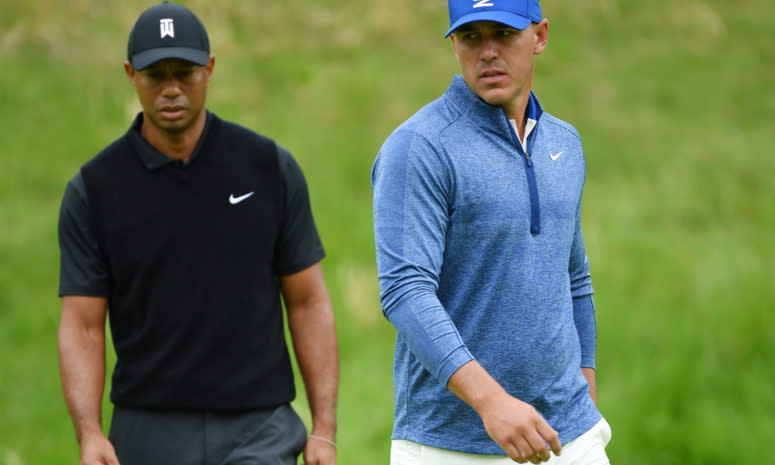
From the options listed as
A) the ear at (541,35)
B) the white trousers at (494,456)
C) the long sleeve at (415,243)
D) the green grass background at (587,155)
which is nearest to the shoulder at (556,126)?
the ear at (541,35)

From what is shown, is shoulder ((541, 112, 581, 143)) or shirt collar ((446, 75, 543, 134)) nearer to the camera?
shirt collar ((446, 75, 543, 134))

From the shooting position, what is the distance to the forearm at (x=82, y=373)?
3387 mm

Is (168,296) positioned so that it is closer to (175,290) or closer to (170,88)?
(175,290)

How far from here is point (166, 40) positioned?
3.46 meters

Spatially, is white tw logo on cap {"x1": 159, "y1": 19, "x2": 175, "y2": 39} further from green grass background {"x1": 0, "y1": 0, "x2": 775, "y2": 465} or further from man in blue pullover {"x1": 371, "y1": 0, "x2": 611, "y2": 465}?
green grass background {"x1": 0, "y1": 0, "x2": 775, "y2": 465}

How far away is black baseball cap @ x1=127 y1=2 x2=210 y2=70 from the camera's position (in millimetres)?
3445

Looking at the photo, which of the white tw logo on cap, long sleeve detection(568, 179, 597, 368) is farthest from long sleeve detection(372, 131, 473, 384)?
the white tw logo on cap

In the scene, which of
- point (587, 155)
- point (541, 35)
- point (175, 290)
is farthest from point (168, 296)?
point (587, 155)

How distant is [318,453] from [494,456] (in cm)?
82

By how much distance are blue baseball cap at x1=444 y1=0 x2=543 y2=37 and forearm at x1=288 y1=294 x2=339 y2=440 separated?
3.82ft

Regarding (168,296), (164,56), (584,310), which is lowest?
(584,310)

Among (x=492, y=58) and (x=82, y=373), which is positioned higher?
(x=492, y=58)

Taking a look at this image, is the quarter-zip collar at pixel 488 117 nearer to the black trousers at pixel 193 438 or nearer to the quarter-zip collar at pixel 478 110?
the quarter-zip collar at pixel 478 110

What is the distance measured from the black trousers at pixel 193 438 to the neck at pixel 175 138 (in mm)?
850
